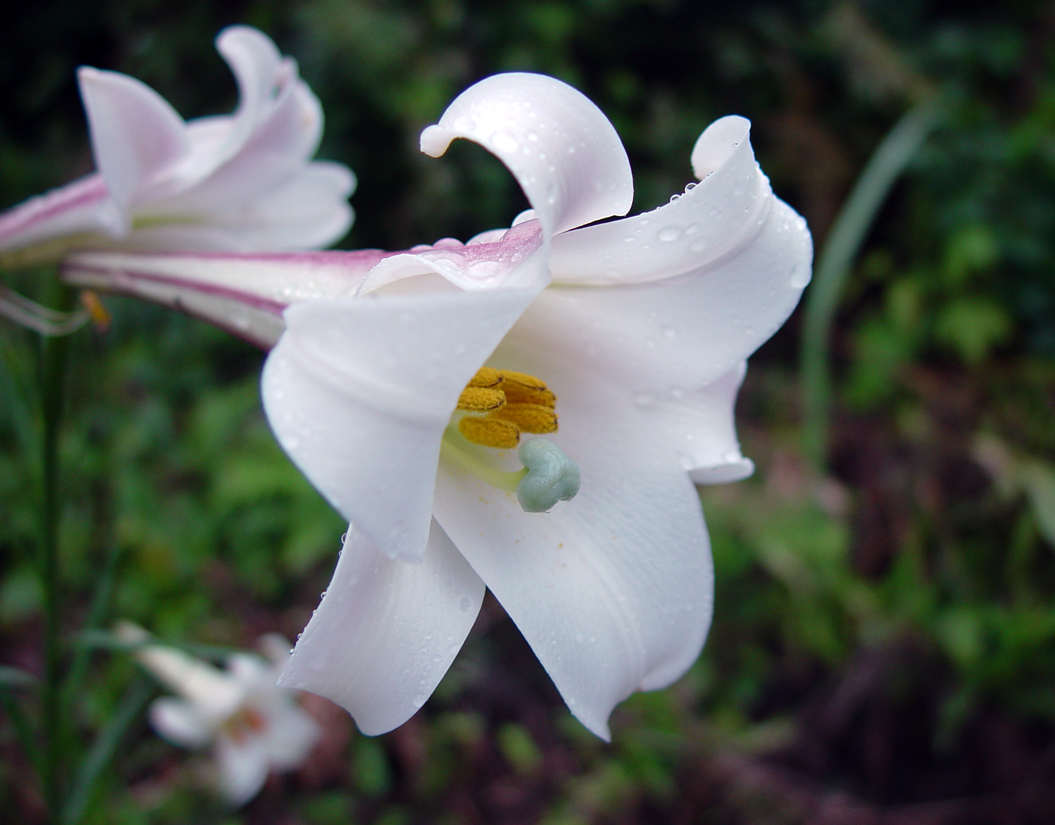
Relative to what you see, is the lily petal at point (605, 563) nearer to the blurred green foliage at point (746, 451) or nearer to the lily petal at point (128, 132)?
the lily petal at point (128, 132)

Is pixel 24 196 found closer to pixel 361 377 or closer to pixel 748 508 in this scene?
pixel 748 508

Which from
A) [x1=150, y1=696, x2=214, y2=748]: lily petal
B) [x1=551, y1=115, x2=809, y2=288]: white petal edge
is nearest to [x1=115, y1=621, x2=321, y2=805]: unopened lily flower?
[x1=150, y1=696, x2=214, y2=748]: lily petal

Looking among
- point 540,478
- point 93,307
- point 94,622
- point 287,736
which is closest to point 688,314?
point 540,478

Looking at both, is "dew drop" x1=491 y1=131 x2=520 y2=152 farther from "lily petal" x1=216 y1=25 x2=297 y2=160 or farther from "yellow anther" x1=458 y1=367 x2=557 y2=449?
"lily petal" x1=216 y1=25 x2=297 y2=160

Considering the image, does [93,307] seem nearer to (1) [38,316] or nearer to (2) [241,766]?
(1) [38,316]

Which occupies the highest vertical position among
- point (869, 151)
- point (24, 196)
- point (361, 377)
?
point (361, 377)

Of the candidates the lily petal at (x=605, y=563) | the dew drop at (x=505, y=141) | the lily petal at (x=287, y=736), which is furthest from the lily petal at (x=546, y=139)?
the lily petal at (x=287, y=736)

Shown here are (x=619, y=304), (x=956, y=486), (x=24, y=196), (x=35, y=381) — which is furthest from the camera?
(x=24, y=196)

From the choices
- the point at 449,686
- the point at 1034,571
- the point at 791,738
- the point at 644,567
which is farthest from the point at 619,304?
the point at 1034,571
